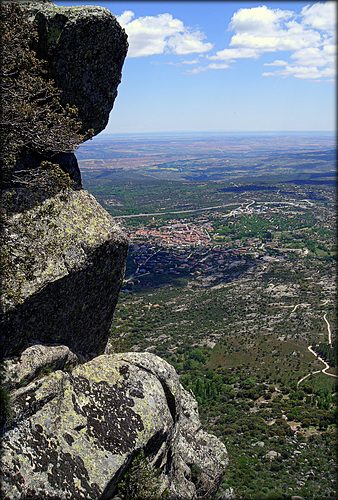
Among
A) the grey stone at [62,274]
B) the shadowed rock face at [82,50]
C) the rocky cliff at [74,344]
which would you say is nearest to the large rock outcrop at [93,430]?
the rocky cliff at [74,344]

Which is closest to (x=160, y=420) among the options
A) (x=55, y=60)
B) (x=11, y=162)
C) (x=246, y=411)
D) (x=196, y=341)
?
(x=11, y=162)

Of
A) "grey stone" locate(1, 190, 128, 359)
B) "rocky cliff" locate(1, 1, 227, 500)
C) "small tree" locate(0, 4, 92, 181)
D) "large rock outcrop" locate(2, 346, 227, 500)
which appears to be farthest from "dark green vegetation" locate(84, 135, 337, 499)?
"small tree" locate(0, 4, 92, 181)

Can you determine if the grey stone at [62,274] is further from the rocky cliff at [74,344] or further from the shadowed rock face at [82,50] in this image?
the shadowed rock face at [82,50]

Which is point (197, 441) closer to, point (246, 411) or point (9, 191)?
point (9, 191)

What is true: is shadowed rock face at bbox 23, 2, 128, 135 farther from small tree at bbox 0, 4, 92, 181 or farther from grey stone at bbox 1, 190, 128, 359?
grey stone at bbox 1, 190, 128, 359

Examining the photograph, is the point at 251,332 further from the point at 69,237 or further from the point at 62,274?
the point at 62,274

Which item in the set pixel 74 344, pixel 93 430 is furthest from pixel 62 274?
pixel 93 430

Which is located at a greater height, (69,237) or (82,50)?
(82,50)
